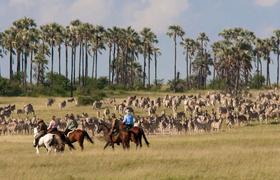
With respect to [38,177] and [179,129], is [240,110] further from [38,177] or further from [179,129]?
[38,177]

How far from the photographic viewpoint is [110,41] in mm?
141000

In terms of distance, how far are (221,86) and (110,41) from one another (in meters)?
24.2

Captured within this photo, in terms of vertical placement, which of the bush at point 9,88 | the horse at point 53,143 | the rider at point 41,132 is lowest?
the horse at point 53,143

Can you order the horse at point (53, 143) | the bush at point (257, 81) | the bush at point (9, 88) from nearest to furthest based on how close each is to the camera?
1. the horse at point (53, 143)
2. the bush at point (9, 88)
3. the bush at point (257, 81)

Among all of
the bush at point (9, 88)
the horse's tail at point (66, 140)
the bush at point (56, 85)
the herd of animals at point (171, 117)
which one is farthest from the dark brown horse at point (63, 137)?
the bush at point (56, 85)

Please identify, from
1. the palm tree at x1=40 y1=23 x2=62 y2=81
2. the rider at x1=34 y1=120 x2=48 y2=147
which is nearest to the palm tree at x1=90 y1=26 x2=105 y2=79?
the palm tree at x1=40 y1=23 x2=62 y2=81

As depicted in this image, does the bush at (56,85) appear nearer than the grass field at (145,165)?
No

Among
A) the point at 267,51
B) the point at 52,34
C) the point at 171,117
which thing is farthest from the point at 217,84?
the point at 171,117

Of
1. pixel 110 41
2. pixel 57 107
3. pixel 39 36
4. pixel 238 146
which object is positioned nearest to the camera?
pixel 238 146

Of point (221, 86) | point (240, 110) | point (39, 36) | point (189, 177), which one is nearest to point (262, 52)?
point (221, 86)

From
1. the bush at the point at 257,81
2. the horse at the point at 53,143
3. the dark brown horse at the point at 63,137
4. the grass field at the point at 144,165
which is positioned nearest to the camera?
the grass field at the point at 144,165

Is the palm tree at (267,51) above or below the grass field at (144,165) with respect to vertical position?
above

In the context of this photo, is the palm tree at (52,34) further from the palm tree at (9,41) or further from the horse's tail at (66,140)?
the horse's tail at (66,140)

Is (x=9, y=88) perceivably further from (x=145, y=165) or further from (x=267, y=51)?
(x=145, y=165)
